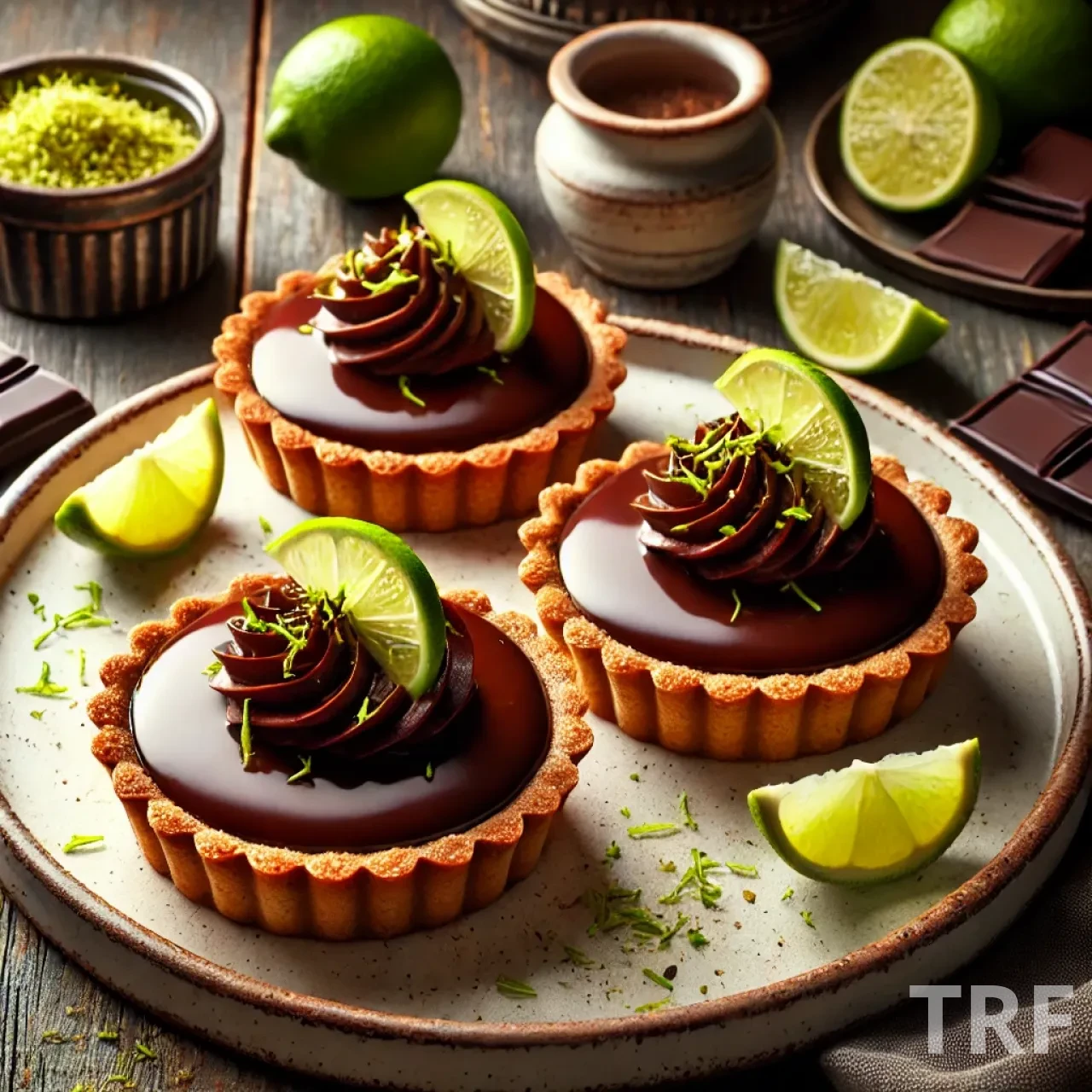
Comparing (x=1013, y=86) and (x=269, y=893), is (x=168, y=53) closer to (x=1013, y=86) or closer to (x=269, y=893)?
(x=1013, y=86)

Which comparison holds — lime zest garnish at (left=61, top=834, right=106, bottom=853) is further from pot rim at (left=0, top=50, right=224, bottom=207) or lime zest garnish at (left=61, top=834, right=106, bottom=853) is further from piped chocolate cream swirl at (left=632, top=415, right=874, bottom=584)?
pot rim at (left=0, top=50, right=224, bottom=207)

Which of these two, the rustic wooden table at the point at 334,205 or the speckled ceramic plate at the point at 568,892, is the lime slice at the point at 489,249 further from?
the rustic wooden table at the point at 334,205

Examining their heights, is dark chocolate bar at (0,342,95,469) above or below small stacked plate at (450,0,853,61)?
below

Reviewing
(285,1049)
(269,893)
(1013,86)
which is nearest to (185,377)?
(269,893)

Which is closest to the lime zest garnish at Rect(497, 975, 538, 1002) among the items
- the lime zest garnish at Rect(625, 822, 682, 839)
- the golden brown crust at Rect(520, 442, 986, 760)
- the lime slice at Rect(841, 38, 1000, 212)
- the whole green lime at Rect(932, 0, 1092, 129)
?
the lime zest garnish at Rect(625, 822, 682, 839)

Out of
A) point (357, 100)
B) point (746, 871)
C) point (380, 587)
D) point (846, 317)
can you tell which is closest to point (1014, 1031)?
point (746, 871)

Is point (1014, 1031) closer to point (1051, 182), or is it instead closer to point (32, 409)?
point (32, 409)

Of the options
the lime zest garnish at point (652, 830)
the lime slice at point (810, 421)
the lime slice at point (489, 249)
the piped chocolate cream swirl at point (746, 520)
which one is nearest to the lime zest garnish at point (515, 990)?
the lime zest garnish at point (652, 830)
